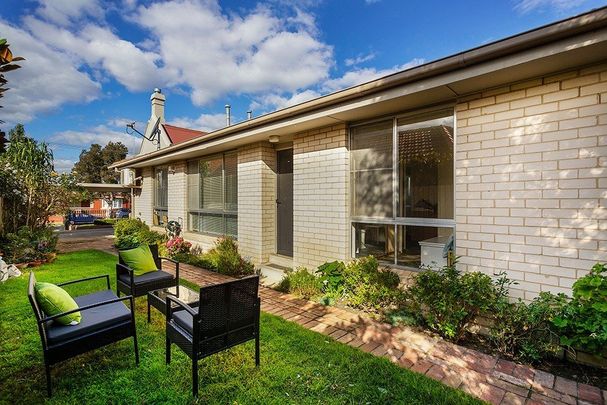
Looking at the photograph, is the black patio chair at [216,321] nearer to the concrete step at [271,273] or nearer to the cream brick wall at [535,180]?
the cream brick wall at [535,180]

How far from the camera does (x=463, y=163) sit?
390cm

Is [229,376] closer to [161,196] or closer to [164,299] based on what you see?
[164,299]

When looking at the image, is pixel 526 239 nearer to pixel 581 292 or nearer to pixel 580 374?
pixel 581 292

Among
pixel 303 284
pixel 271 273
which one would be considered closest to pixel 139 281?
pixel 303 284

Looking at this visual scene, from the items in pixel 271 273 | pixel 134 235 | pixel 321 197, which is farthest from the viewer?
pixel 134 235

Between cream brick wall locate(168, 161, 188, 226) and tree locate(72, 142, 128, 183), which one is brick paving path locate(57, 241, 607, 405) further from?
tree locate(72, 142, 128, 183)

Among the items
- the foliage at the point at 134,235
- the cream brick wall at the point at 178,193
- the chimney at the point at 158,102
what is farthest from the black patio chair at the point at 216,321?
the chimney at the point at 158,102

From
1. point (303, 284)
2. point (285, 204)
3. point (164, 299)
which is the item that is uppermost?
point (285, 204)

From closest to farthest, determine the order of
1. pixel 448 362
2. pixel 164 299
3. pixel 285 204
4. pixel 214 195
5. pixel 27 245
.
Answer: pixel 448 362 < pixel 164 299 < pixel 285 204 < pixel 27 245 < pixel 214 195

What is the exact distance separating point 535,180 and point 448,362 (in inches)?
88.9

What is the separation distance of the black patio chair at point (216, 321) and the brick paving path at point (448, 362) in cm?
132

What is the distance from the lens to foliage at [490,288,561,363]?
3029 millimetres

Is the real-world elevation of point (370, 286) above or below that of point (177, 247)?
above

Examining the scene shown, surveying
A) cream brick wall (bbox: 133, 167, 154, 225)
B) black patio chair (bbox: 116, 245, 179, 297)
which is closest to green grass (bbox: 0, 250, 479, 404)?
black patio chair (bbox: 116, 245, 179, 297)
